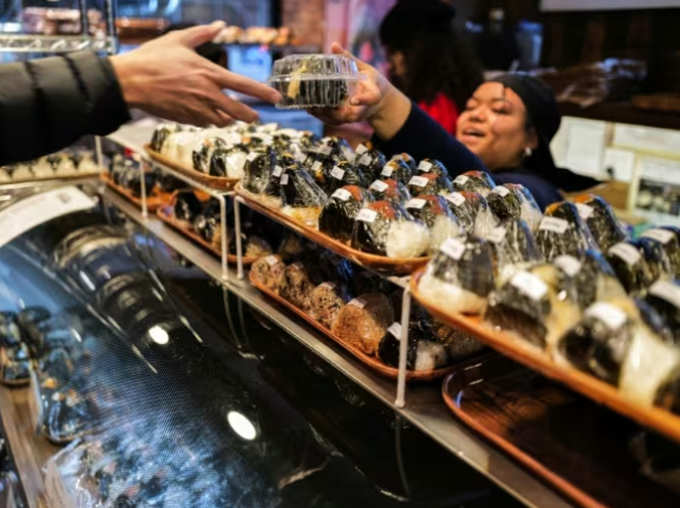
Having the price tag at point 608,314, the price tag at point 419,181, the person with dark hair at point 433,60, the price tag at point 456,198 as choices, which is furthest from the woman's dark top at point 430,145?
the person with dark hair at point 433,60

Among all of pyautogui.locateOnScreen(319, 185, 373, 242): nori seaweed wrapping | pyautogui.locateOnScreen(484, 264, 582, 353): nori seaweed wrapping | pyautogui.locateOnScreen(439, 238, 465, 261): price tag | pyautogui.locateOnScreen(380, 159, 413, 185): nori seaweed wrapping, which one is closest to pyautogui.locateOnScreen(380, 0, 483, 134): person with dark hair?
pyautogui.locateOnScreen(380, 159, 413, 185): nori seaweed wrapping

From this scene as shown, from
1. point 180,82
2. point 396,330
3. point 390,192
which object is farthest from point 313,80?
point 396,330

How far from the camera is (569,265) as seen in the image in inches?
33.4

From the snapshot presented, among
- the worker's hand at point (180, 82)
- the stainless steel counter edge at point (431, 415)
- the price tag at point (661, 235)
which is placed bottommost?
the stainless steel counter edge at point (431, 415)

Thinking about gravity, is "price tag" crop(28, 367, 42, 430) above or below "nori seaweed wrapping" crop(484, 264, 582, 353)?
below

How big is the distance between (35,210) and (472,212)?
1.19m

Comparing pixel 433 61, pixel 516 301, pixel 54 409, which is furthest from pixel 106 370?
pixel 433 61

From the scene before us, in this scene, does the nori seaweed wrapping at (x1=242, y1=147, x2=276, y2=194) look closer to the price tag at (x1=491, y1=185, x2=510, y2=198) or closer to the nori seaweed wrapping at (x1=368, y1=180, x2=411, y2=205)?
the nori seaweed wrapping at (x1=368, y1=180, x2=411, y2=205)

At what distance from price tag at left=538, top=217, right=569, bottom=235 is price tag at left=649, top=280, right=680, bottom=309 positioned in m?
0.22

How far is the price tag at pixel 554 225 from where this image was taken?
1.00 m

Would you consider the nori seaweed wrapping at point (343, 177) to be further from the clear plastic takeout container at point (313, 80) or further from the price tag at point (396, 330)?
the price tag at point (396, 330)

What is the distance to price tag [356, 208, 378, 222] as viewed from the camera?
110 centimetres

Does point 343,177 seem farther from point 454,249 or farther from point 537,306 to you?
point 537,306

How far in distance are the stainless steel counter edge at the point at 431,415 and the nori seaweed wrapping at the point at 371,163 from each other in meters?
0.37
